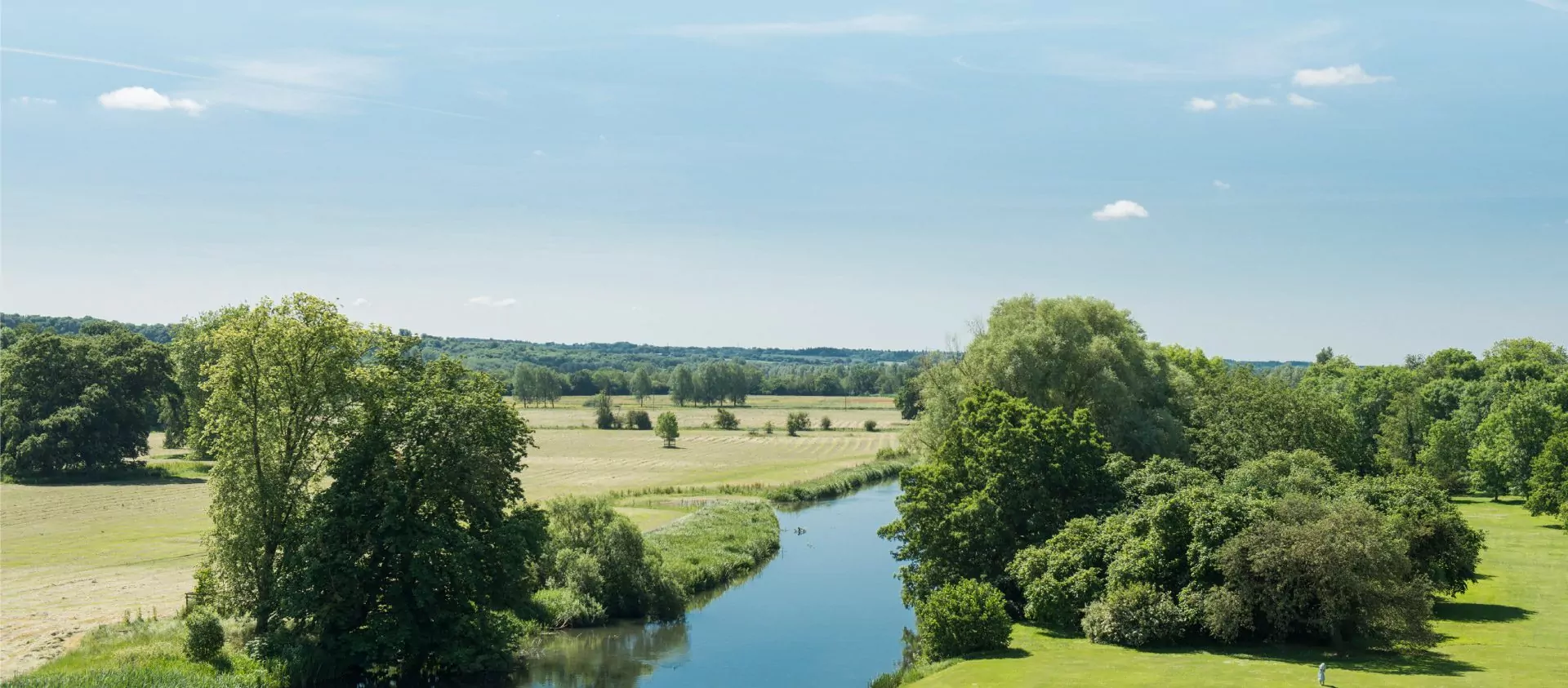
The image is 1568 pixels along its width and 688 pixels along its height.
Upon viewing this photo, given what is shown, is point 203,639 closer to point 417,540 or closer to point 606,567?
point 417,540

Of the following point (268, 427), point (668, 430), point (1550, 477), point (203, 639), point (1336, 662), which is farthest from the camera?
point (668, 430)

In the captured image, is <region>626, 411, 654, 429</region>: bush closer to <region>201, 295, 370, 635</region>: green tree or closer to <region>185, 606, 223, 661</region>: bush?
<region>201, 295, 370, 635</region>: green tree

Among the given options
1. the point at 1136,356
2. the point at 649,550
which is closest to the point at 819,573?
the point at 649,550

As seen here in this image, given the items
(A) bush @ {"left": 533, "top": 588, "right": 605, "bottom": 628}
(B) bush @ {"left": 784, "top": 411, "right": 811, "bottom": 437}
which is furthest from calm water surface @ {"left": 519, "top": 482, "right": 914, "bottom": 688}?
(B) bush @ {"left": 784, "top": 411, "right": 811, "bottom": 437}

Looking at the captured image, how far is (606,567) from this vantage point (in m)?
45.7

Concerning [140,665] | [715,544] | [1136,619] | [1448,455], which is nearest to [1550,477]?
[1448,455]

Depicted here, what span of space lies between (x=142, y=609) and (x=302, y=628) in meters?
11.3

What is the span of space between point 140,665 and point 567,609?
53.4ft

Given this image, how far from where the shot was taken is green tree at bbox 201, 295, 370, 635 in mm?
35188

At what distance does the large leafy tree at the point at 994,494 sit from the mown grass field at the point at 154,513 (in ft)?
94.6

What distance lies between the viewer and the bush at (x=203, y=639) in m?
32.3

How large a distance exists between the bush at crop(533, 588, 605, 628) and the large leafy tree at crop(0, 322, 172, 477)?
66.7m

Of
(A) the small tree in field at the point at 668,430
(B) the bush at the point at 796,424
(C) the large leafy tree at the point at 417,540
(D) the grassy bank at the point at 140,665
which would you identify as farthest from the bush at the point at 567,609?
(B) the bush at the point at 796,424

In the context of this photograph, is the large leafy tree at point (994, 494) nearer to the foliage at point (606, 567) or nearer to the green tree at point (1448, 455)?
the foliage at point (606, 567)
